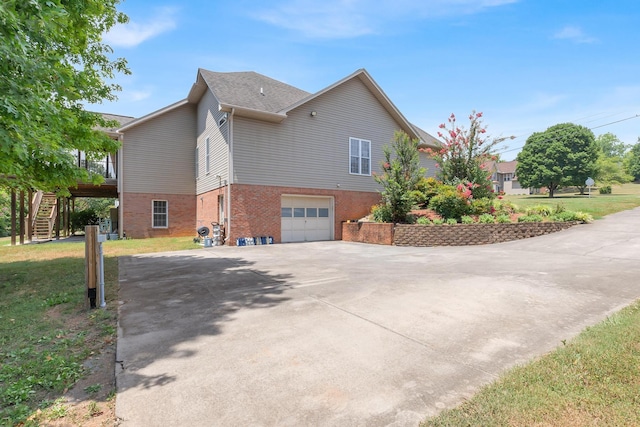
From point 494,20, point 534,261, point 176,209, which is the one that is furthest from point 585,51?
point 176,209

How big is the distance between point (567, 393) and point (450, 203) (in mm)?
12097

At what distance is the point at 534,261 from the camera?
28.6 feet

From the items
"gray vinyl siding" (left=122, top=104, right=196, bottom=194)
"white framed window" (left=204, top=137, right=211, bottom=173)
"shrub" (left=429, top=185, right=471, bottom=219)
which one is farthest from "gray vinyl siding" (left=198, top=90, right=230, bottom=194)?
"shrub" (left=429, top=185, right=471, bottom=219)

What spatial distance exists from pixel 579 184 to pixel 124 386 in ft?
149

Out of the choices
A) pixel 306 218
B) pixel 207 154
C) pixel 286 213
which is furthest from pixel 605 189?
pixel 207 154

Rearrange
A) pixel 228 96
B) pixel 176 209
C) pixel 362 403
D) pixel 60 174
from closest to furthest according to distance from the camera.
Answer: pixel 362 403 < pixel 60 174 < pixel 228 96 < pixel 176 209

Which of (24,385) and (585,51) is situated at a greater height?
(585,51)

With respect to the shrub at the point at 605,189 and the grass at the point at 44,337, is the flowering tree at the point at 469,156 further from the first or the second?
the shrub at the point at 605,189

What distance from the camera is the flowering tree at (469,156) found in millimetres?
14648

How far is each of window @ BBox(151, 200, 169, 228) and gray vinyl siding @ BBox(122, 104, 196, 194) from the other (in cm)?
73

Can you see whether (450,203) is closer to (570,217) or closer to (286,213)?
(570,217)

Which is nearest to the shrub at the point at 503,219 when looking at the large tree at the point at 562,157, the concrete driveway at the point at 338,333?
the concrete driveway at the point at 338,333

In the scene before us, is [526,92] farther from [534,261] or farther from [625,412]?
[625,412]

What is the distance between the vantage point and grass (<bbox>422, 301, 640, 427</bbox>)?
2.22m
